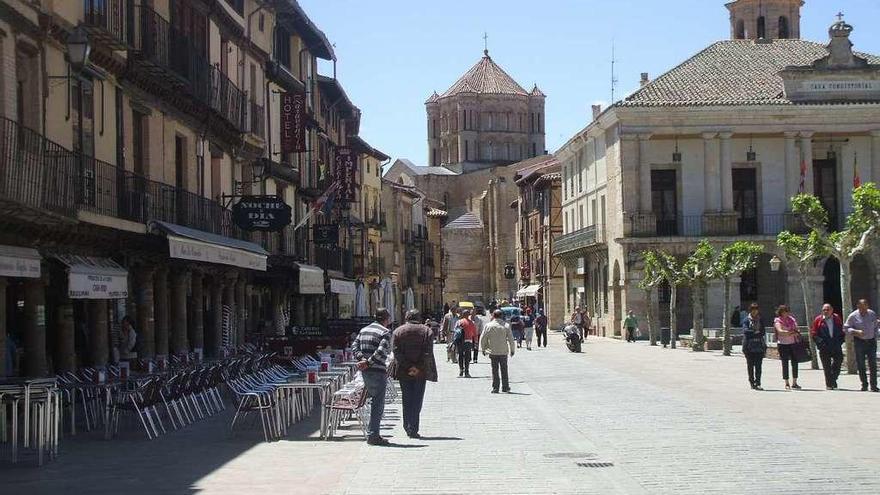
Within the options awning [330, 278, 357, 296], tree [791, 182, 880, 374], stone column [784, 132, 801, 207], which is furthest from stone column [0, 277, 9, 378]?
stone column [784, 132, 801, 207]

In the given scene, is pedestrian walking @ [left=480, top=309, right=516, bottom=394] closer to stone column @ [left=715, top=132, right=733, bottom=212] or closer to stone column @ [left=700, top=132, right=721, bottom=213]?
stone column @ [left=700, top=132, right=721, bottom=213]

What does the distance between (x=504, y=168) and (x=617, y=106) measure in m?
67.0

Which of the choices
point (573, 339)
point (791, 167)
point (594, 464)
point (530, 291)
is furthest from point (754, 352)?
point (530, 291)

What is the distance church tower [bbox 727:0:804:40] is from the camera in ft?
226

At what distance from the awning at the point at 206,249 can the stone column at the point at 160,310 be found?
1254 mm

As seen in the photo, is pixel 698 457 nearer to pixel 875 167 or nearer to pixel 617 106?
pixel 617 106

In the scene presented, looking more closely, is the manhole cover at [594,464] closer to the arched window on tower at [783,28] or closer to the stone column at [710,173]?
the stone column at [710,173]

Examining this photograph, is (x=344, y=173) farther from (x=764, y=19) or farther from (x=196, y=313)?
(x=764, y=19)

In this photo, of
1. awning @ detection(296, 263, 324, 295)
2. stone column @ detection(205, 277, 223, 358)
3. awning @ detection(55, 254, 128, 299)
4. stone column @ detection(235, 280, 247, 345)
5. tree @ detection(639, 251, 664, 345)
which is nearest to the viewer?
awning @ detection(55, 254, 128, 299)

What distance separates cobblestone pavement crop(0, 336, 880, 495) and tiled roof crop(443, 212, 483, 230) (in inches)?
3829

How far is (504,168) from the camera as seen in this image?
12069cm

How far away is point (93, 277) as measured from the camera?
19344mm

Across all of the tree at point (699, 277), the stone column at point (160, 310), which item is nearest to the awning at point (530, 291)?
the tree at point (699, 277)

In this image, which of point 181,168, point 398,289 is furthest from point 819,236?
point 398,289
